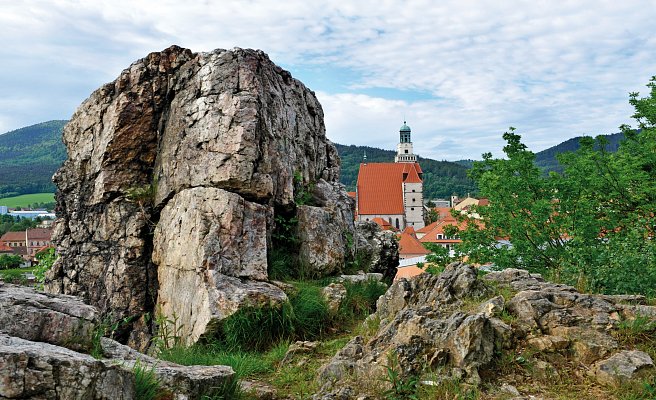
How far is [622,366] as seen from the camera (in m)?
4.48

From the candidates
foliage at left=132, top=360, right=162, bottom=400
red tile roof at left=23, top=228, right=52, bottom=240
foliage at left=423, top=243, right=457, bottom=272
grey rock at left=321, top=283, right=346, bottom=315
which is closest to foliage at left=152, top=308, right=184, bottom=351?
grey rock at left=321, top=283, right=346, bottom=315

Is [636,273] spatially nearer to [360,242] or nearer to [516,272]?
[516,272]

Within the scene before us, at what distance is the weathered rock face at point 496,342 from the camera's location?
454 centimetres

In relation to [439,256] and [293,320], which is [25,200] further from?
[293,320]

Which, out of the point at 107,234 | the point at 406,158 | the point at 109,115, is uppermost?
the point at 406,158

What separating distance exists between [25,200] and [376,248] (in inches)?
7707

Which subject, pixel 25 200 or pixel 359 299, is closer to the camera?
pixel 359 299

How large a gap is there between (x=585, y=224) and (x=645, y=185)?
125 inches

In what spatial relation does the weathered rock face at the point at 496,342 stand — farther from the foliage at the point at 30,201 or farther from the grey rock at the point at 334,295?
the foliage at the point at 30,201

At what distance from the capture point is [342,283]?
8.29 metres

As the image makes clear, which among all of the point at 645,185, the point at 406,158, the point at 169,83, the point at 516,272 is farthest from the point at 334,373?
the point at 406,158

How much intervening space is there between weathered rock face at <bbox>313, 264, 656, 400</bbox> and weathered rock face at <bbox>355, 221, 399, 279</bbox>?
452cm

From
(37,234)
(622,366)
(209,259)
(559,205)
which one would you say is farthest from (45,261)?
(37,234)

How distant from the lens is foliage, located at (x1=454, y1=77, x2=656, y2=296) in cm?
1276
